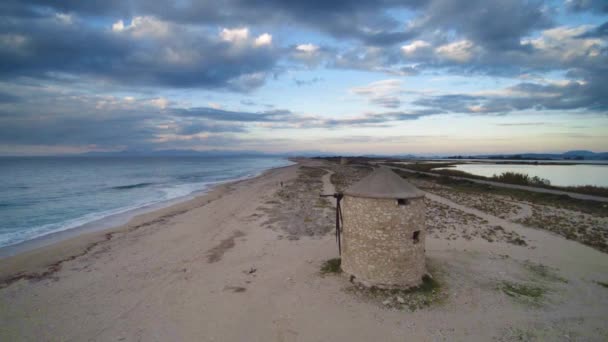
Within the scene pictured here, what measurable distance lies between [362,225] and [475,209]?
1919 cm

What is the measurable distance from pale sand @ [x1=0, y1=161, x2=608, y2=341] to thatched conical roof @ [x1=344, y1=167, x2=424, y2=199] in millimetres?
3352

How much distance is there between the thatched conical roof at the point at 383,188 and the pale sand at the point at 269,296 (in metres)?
3.35

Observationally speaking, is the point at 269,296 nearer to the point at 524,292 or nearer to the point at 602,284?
the point at 524,292

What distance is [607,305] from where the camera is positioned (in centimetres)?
948

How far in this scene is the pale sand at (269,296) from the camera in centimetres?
820

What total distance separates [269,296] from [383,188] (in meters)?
5.31

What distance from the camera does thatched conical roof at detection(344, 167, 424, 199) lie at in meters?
9.66

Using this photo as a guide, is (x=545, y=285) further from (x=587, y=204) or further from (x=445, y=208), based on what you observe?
(x=587, y=204)

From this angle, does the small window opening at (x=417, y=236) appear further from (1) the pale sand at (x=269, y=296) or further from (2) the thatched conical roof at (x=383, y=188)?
(1) the pale sand at (x=269, y=296)

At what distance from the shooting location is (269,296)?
1002 centimetres

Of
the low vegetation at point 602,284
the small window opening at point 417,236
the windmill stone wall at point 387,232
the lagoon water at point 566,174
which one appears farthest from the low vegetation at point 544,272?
the lagoon water at point 566,174

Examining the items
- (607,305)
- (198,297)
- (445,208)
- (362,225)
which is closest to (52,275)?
(198,297)

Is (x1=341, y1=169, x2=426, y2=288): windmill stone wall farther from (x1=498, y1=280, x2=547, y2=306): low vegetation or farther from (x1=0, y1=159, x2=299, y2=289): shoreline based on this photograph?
(x1=0, y1=159, x2=299, y2=289): shoreline

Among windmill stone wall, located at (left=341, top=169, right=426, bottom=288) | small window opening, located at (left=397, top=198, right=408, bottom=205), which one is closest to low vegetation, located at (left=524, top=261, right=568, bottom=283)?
windmill stone wall, located at (left=341, top=169, right=426, bottom=288)
